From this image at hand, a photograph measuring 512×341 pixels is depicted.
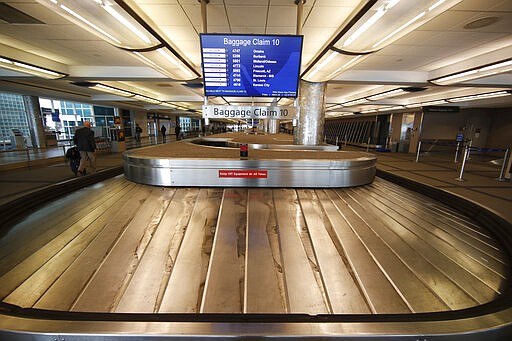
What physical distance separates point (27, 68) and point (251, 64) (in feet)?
23.5

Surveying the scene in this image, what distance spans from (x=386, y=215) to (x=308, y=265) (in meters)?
1.91

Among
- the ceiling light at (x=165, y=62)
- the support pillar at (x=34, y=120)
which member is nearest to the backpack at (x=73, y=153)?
the ceiling light at (x=165, y=62)

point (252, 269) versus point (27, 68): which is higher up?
point (27, 68)

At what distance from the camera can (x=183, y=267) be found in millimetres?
2223

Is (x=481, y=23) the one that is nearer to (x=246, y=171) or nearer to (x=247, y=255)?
(x=246, y=171)

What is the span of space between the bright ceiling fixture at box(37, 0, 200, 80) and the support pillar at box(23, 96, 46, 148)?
16715mm

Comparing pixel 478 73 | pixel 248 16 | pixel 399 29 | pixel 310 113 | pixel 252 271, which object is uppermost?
pixel 248 16

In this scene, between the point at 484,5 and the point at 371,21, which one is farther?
the point at 484,5

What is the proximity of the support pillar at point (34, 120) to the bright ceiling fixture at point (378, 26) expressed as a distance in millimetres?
19737

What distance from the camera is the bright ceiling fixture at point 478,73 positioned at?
16.7 feet

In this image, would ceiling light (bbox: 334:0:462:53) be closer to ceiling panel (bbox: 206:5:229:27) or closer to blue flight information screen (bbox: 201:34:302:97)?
blue flight information screen (bbox: 201:34:302:97)

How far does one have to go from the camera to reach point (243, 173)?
399 cm

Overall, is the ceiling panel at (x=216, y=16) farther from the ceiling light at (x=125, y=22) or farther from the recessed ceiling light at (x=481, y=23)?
the recessed ceiling light at (x=481, y=23)

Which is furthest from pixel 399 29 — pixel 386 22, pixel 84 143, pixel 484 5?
pixel 84 143
